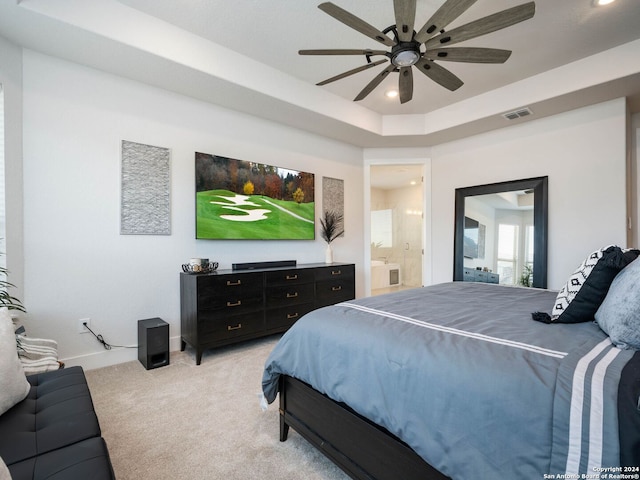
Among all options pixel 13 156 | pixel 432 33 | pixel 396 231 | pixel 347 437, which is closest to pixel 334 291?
pixel 347 437

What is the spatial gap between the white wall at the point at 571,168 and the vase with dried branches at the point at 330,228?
198 centimetres

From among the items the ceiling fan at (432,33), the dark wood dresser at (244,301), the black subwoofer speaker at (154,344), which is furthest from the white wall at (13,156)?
the ceiling fan at (432,33)

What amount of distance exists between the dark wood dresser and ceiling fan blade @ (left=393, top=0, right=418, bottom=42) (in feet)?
7.61

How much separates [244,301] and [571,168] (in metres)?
3.96

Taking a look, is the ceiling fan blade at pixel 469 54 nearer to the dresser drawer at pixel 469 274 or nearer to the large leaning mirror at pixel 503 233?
the large leaning mirror at pixel 503 233

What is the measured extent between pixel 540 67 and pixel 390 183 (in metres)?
4.45

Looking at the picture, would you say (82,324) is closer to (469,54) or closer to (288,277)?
(288,277)

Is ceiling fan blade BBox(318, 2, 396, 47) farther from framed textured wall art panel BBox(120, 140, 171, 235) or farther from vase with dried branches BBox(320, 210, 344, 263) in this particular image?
vase with dried branches BBox(320, 210, 344, 263)

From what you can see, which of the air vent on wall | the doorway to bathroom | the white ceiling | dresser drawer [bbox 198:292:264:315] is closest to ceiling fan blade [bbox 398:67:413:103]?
the white ceiling

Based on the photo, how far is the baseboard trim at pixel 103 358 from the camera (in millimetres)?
2608

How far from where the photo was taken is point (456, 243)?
445 cm

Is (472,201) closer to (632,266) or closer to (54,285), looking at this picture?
(632,266)

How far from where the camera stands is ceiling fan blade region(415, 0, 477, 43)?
62.2 inches

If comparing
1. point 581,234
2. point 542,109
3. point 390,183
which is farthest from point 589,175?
point 390,183
